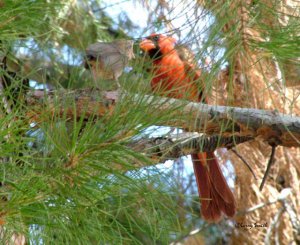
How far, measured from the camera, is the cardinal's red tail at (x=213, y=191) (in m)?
2.38

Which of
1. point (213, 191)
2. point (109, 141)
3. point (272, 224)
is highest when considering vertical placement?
point (109, 141)

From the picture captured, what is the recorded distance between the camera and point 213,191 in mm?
2504

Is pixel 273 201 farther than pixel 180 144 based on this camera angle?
Yes

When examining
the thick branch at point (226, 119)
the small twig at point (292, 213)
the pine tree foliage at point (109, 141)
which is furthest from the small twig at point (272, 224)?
the thick branch at point (226, 119)

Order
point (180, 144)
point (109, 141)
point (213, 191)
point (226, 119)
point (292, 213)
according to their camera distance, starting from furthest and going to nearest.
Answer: point (292, 213)
point (213, 191)
point (180, 144)
point (226, 119)
point (109, 141)

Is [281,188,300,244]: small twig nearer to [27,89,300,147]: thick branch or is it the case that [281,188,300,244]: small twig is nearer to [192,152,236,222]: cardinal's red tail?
[192,152,236,222]: cardinal's red tail

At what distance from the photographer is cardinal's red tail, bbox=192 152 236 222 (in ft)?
7.81

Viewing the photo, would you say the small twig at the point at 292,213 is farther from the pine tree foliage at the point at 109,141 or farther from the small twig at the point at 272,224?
the pine tree foliage at the point at 109,141

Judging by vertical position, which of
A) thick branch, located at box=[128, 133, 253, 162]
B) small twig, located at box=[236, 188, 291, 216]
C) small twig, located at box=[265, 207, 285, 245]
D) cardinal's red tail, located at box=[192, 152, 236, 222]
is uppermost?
thick branch, located at box=[128, 133, 253, 162]

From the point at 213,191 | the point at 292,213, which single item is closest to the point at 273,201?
the point at 292,213

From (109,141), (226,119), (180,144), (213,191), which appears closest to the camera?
(109,141)

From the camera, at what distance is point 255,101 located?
245 centimetres

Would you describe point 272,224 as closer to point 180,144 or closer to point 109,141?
point 180,144

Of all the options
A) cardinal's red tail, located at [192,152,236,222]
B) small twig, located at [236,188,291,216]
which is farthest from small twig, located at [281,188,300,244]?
cardinal's red tail, located at [192,152,236,222]
